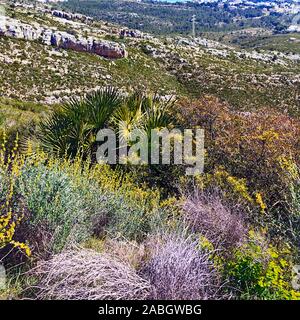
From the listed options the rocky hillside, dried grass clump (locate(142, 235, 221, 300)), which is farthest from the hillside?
the rocky hillside

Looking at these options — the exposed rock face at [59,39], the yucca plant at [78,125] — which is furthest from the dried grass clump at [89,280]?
the exposed rock face at [59,39]

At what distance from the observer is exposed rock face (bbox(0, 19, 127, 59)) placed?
4472 cm

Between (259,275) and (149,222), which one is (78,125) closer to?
(149,222)

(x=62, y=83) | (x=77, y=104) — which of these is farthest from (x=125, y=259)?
(x=62, y=83)

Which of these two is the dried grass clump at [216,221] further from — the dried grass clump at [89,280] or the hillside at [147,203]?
the dried grass clump at [89,280]

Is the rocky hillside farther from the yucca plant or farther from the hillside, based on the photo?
the hillside

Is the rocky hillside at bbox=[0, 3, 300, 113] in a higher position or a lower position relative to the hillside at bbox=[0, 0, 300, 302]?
higher

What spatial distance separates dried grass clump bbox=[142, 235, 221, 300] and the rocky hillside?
3035 centimetres

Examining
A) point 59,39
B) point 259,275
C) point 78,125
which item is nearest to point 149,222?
point 259,275

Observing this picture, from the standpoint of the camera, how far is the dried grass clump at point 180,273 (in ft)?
9.69

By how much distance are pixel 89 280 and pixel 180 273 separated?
0.75 meters

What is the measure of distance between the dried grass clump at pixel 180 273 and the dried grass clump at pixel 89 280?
0.40 feet

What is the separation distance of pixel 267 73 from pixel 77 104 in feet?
166
